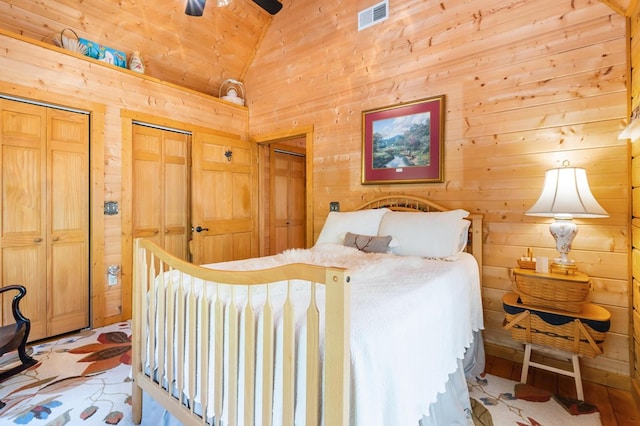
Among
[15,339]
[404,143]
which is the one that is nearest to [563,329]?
[404,143]

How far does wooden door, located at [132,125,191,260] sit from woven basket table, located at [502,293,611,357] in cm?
338

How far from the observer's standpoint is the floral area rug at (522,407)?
5.60 feet

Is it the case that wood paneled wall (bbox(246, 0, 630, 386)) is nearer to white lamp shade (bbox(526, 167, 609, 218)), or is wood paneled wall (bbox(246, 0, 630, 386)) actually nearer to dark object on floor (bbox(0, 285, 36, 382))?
white lamp shade (bbox(526, 167, 609, 218))

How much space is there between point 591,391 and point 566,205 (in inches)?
48.4

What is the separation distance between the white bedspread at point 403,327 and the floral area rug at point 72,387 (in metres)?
1.05

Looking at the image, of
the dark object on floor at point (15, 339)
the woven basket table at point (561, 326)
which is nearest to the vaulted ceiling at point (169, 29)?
the woven basket table at point (561, 326)

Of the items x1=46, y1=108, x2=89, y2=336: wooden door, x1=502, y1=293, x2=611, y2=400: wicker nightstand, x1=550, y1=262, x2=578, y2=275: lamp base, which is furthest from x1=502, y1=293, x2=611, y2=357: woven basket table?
x1=46, y1=108, x2=89, y2=336: wooden door

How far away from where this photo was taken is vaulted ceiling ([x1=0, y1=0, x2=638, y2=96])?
273 cm

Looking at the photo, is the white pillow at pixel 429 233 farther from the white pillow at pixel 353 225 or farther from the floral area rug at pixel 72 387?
the floral area rug at pixel 72 387

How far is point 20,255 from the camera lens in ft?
8.53

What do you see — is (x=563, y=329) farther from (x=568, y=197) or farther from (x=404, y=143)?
(x=404, y=143)

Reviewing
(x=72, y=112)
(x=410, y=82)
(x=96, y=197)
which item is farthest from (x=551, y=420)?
(x=72, y=112)

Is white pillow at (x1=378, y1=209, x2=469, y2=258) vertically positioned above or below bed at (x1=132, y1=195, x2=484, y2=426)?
above

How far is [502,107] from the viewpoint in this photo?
96.7 inches
